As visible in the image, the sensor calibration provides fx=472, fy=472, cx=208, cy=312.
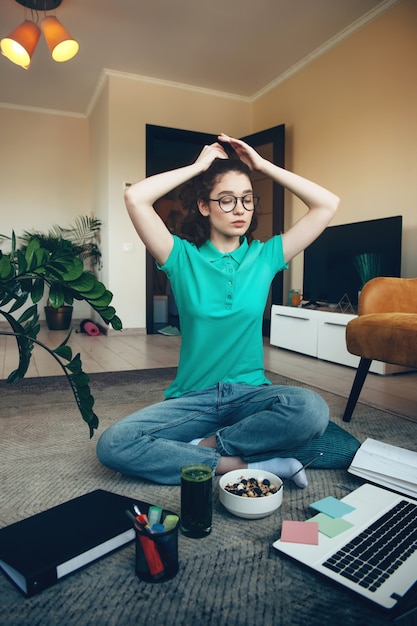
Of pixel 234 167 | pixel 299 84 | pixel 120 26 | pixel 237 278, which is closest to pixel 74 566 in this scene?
pixel 237 278

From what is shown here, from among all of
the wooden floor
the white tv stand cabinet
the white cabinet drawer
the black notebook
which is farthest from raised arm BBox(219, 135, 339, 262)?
the white cabinet drawer

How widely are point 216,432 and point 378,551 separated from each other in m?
0.59

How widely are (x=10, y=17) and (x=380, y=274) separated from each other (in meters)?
3.40

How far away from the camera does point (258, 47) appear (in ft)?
13.4

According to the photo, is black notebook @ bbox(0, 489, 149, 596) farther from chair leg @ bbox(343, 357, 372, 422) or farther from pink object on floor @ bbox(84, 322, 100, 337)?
pink object on floor @ bbox(84, 322, 100, 337)

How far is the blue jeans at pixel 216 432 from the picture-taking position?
1.31m

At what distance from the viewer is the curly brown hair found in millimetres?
1442

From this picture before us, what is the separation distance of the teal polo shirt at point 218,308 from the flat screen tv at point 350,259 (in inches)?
80.4

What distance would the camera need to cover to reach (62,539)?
936 mm

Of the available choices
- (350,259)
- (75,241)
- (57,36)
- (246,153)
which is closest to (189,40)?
(57,36)

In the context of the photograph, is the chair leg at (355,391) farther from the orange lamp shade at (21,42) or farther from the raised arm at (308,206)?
the orange lamp shade at (21,42)

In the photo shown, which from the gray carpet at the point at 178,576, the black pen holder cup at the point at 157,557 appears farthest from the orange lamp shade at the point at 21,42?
the black pen holder cup at the point at 157,557

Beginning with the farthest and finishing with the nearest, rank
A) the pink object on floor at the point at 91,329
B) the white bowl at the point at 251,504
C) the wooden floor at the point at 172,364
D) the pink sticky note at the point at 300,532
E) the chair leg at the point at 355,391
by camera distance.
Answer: the pink object on floor at the point at 91,329, the wooden floor at the point at 172,364, the chair leg at the point at 355,391, the white bowl at the point at 251,504, the pink sticky note at the point at 300,532

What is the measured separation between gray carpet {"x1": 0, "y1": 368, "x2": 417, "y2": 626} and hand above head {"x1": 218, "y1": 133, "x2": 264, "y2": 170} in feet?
3.16
